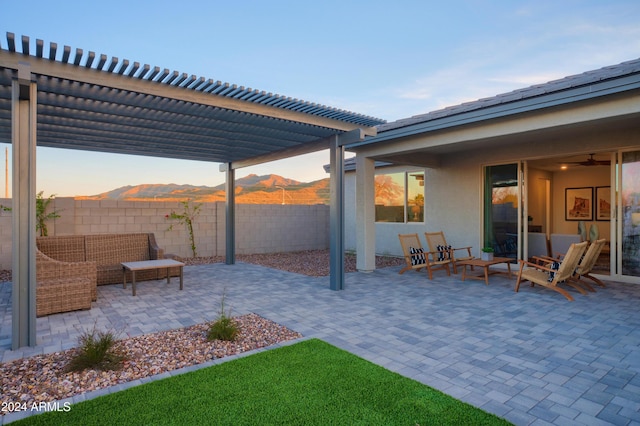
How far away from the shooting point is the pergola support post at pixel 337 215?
6.76 meters

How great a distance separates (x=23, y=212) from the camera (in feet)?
12.6

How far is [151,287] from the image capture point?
23.0 ft

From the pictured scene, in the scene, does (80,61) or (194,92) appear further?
(194,92)

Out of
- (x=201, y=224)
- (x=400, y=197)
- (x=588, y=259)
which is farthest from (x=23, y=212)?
(x=400, y=197)

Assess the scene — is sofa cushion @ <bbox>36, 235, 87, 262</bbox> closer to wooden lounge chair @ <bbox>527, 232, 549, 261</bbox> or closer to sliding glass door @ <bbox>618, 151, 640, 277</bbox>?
sliding glass door @ <bbox>618, 151, 640, 277</bbox>

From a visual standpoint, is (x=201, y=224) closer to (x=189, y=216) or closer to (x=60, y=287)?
(x=189, y=216)

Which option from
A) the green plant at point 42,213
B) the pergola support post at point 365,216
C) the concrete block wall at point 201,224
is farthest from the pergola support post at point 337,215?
the green plant at point 42,213

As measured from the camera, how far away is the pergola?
381 centimetres

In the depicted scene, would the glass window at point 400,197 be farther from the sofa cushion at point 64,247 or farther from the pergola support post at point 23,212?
the pergola support post at point 23,212

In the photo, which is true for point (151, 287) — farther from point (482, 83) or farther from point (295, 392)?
point (482, 83)

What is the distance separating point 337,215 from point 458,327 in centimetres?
298

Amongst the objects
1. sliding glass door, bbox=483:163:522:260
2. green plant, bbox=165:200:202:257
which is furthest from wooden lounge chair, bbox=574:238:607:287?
green plant, bbox=165:200:202:257

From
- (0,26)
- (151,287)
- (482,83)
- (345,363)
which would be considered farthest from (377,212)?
(0,26)

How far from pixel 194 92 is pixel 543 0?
7.52m
